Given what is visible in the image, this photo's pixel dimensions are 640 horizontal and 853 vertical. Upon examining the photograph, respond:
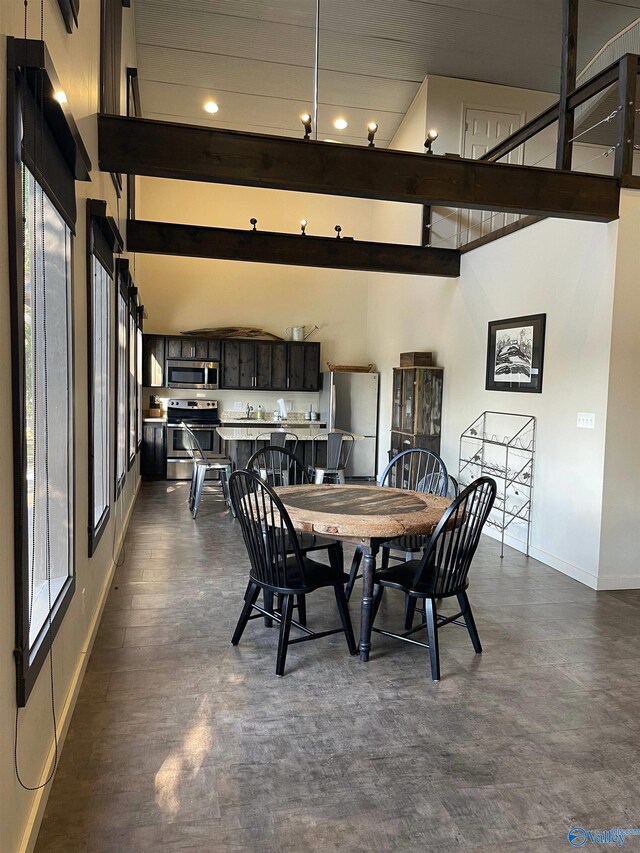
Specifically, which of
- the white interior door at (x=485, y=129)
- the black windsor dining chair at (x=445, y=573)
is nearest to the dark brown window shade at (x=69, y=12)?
the black windsor dining chair at (x=445, y=573)

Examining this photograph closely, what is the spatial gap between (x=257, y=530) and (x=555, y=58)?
21.1ft

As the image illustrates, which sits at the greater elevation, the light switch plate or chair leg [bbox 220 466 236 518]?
the light switch plate

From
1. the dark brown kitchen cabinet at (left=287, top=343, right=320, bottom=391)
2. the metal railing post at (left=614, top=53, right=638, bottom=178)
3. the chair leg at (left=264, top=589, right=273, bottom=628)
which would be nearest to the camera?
the chair leg at (left=264, top=589, right=273, bottom=628)

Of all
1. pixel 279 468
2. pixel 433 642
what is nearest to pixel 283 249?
pixel 279 468

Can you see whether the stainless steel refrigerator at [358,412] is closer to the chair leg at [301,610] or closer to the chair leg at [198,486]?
the chair leg at [198,486]

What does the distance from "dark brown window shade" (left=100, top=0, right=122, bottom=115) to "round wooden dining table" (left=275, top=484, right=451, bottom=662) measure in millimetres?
2505

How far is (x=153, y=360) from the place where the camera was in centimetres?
835

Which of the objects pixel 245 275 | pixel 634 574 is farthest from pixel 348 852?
pixel 245 275

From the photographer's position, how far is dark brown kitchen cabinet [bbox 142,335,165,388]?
8328 mm

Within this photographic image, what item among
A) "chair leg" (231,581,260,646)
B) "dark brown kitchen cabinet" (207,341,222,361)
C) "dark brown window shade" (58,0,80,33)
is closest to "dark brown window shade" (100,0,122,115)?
"dark brown window shade" (58,0,80,33)

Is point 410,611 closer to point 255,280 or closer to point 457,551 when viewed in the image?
point 457,551

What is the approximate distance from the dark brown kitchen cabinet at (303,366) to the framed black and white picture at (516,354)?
3.65m

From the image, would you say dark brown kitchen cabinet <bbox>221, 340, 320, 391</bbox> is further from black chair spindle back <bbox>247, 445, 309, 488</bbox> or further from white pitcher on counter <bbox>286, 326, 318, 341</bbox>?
black chair spindle back <bbox>247, 445, 309, 488</bbox>

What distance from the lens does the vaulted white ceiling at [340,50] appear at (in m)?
5.80
